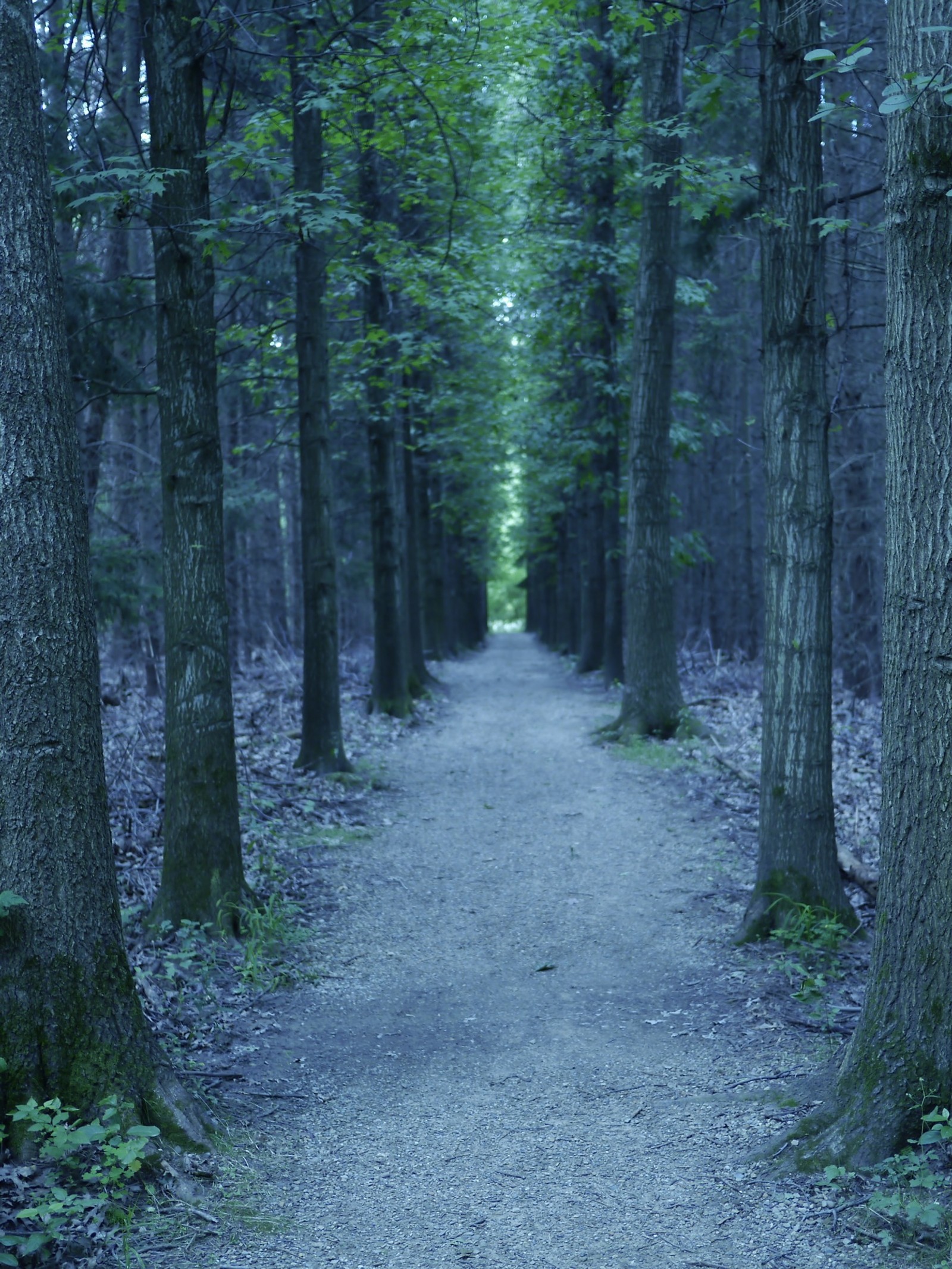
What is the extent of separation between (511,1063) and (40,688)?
319 cm

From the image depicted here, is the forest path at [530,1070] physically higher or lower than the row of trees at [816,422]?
lower

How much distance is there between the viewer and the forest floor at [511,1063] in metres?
4.04

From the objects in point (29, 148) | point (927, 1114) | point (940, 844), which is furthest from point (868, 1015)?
point (29, 148)

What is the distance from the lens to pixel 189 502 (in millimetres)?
7188

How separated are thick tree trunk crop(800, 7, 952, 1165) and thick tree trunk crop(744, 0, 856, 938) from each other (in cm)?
256

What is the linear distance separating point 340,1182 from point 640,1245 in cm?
129

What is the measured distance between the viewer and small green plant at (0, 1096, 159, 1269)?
365 cm

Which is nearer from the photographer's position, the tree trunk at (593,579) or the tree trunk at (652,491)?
the tree trunk at (652,491)

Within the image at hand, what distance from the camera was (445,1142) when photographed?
15.8ft

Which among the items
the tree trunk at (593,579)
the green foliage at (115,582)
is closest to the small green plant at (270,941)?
the green foliage at (115,582)

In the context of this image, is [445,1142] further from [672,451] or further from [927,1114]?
[672,451]

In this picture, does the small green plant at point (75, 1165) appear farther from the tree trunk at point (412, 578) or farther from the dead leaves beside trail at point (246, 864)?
the tree trunk at point (412, 578)

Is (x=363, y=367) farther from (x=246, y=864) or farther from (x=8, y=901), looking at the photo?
(x=8, y=901)

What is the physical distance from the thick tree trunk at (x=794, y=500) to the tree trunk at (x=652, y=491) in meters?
7.45
